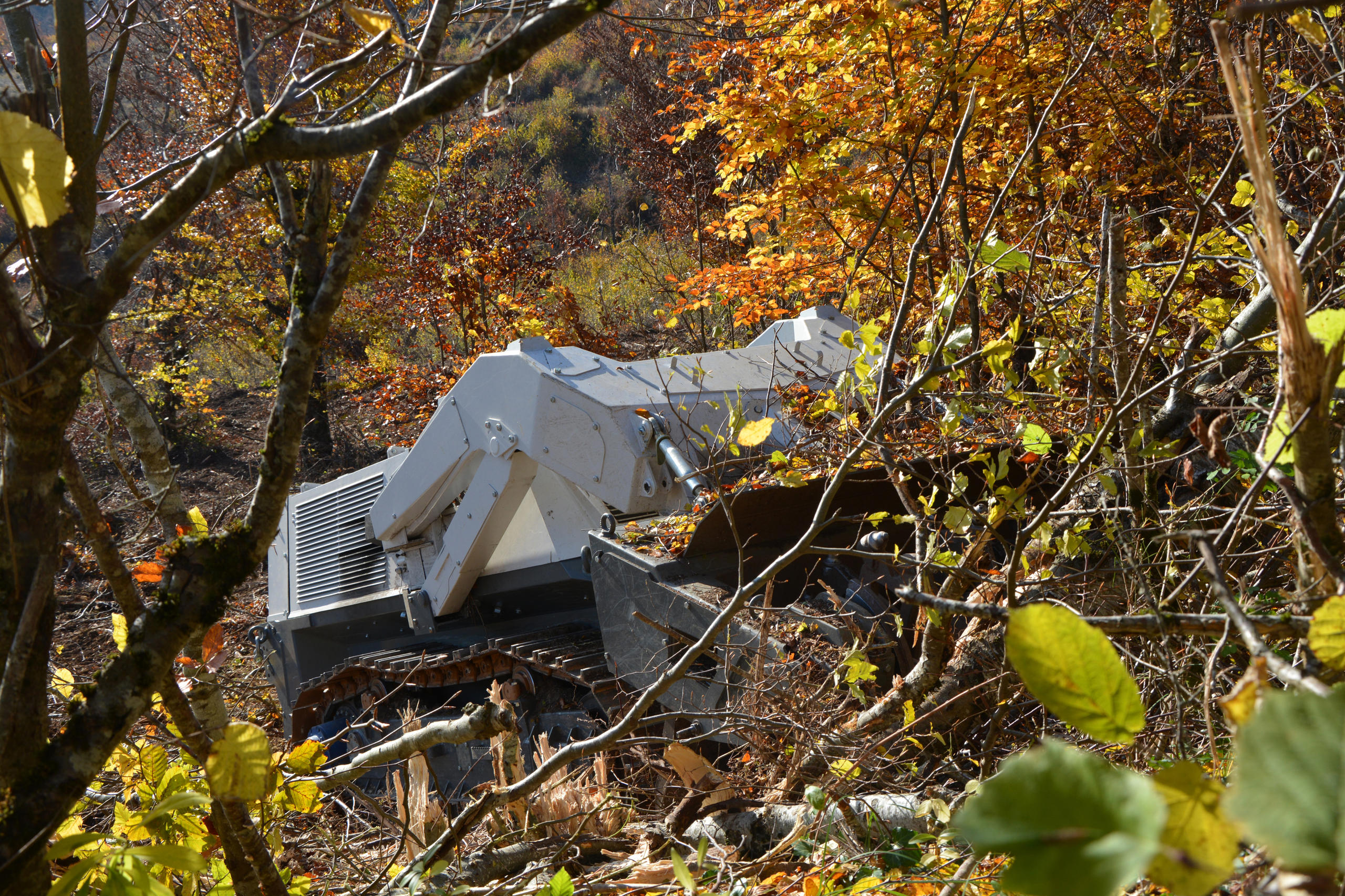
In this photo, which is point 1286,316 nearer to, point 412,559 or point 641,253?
point 412,559

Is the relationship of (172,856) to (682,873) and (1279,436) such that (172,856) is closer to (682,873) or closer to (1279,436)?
(682,873)

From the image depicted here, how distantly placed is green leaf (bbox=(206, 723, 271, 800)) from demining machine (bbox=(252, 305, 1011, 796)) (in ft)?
7.88

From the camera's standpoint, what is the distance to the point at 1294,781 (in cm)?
47

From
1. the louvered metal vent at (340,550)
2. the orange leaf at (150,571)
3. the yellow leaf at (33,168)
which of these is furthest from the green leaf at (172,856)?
the louvered metal vent at (340,550)

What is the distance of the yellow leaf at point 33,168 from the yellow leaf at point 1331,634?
144 centimetres

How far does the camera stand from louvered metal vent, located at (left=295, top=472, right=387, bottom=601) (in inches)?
278

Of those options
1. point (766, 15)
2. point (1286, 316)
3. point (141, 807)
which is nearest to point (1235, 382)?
point (1286, 316)

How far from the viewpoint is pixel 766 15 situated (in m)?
6.96

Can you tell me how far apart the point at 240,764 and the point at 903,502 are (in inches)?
87.6

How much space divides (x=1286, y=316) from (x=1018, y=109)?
681 cm

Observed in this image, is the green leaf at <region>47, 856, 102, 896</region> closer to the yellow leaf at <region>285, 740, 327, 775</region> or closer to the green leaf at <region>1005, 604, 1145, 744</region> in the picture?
the yellow leaf at <region>285, 740, 327, 775</region>

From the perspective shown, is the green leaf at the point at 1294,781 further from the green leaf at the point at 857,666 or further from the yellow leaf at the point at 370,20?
the green leaf at the point at 857,666

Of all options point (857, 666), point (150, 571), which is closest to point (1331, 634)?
point (857, 666)

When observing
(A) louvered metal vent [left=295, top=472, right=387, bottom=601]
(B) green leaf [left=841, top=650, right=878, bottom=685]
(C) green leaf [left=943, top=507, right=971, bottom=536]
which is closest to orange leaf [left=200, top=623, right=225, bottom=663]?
(B) green leaf [left=841, top=650, right=878, bottom=685]
